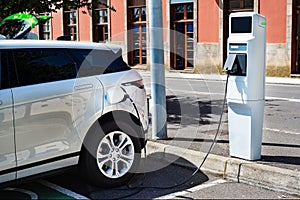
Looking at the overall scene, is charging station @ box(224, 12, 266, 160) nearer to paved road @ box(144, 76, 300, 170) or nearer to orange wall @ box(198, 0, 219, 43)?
paved road @ box(144, 76, 300, 170)

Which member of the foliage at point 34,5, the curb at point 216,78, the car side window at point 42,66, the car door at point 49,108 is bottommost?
the curb at point 216,78

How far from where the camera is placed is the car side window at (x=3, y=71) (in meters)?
4.73

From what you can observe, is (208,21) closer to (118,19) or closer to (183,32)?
(183,32)

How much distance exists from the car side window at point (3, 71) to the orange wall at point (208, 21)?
16.6 meters

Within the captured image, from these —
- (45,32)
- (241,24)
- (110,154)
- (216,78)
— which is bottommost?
(110,154)

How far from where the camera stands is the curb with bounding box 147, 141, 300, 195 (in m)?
5.18

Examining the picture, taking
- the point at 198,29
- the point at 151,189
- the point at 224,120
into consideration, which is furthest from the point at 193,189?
the point at 198,29

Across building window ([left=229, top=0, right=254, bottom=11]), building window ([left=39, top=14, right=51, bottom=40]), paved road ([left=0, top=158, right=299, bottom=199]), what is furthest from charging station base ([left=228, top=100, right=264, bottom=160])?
building window ([left=39, top=14, right=51, bottom=40])

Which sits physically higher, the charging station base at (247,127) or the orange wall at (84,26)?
the orange wall at (84,26)

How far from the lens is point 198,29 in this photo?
21.6m

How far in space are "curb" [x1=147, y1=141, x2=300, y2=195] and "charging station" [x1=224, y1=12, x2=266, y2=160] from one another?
281mm

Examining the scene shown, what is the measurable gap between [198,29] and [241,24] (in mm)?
15953

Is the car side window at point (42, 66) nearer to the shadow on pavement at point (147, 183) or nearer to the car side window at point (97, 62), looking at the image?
the car side window at point (97, 62)

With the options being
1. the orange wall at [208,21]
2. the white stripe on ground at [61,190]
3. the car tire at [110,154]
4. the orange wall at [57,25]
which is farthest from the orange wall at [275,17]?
the orange wall at [57,25]
